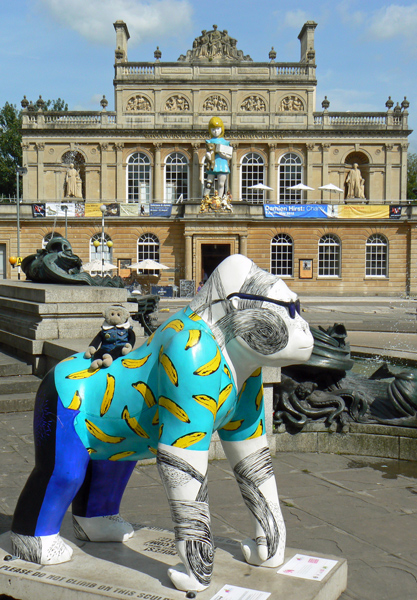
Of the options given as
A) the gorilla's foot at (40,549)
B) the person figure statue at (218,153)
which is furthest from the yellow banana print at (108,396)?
the person figure statue at (218,153)

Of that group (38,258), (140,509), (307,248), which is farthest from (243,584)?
(307,248)

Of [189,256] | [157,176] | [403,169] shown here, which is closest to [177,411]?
[189,256]

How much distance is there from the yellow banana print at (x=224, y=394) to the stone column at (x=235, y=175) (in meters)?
42.7

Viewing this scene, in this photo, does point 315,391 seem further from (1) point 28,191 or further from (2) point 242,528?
(1) point 28,191

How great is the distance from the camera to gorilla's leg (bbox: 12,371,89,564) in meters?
2.78

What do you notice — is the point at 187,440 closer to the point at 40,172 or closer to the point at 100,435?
the point at 100,435

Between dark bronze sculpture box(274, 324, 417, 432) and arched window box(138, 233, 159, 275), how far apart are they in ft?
116

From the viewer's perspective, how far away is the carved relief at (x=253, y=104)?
145 feet

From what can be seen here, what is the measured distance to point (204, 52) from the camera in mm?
45000

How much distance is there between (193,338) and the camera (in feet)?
8.31

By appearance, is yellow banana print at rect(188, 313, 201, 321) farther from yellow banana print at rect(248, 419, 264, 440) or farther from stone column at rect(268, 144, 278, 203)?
stone column at rect(268, 144, 278, 203)

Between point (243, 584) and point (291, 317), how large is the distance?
1176 millimetres

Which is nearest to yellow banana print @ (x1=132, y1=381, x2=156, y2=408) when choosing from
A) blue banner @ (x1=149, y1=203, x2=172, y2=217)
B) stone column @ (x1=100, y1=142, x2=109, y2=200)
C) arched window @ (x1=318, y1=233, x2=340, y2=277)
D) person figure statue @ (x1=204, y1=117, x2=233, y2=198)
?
person figure statue @ (x1=204, y1=117, x2=233, y2=198)

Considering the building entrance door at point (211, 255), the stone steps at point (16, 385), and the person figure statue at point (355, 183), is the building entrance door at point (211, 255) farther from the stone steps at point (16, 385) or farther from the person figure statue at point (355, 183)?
the stone steps at point (16, 385)
